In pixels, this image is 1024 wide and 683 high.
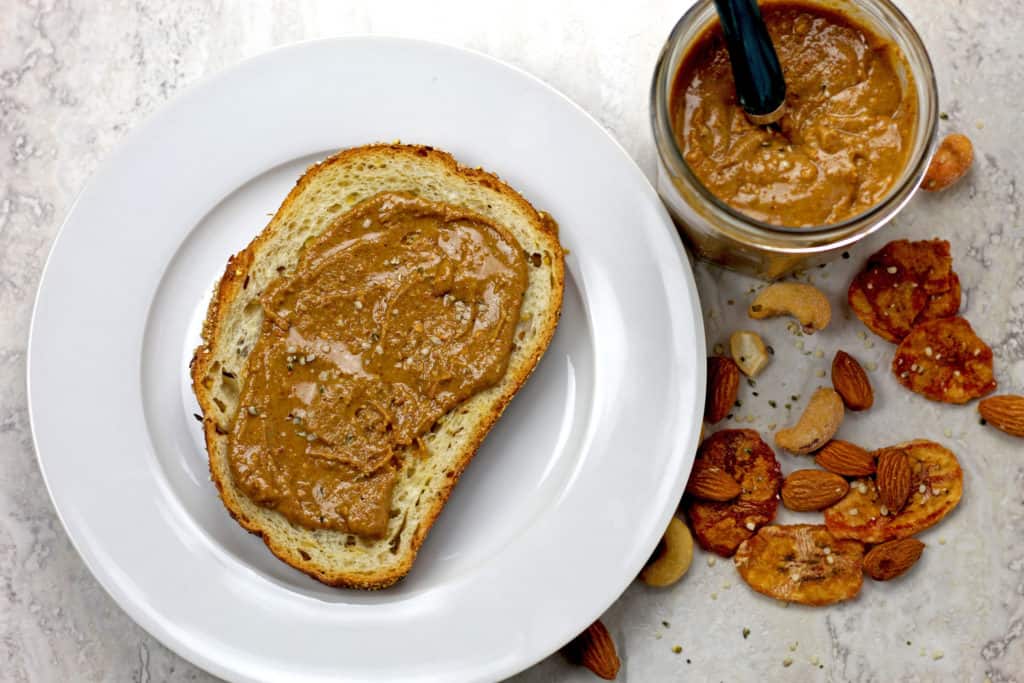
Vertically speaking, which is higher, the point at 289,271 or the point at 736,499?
the point at 289,271

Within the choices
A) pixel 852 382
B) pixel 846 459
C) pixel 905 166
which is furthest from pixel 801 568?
pixel 905 166

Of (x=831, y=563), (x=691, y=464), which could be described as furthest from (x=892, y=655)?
(x=691, y=464)

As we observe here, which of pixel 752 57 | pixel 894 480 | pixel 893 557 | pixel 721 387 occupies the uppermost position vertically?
pixel 752 57

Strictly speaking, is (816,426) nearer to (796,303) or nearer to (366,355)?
(796,303)

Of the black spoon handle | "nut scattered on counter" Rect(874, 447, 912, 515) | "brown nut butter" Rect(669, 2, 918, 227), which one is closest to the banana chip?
"nut scattered on counter" Rect(874, 447, 912, 515)

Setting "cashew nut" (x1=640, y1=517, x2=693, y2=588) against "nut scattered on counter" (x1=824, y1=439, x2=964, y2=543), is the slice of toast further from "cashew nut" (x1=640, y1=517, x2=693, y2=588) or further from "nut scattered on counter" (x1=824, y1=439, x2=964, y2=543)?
"nut scattered on counter" (x1=824, y1=439, x2=964, y2=543)

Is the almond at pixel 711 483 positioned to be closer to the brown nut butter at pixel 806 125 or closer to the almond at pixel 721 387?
the almond at pixel 721 387

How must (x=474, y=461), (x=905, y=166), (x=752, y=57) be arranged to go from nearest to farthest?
(x=752, y=57) < (x=905, y=166) < (x=474, y=461)
